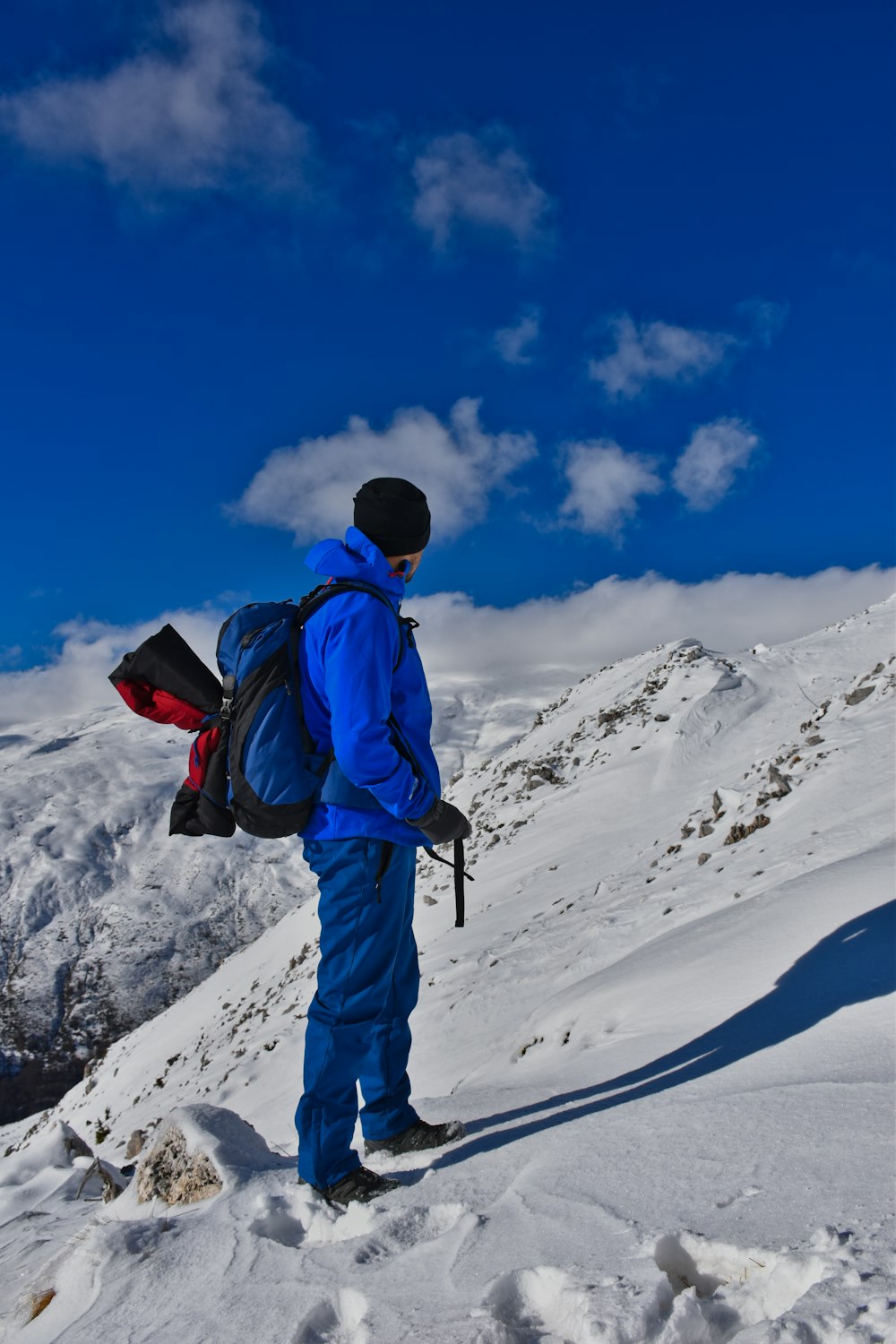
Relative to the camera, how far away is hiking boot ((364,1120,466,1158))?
3695mm

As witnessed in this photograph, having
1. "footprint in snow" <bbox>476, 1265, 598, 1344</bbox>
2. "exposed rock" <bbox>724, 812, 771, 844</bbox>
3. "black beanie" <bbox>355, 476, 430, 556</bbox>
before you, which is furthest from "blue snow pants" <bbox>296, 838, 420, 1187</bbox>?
"exposed rock" <bbox>724, 812, 771, 844</bbox>

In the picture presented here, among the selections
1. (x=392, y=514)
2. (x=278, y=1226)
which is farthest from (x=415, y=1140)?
(x=392, y=514)

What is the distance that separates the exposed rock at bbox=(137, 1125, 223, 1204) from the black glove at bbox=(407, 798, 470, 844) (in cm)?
175

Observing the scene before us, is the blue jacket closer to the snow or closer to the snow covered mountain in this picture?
the snow

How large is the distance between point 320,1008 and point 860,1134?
2.00m

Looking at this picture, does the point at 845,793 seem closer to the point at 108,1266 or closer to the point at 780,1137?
the point at 780,1137

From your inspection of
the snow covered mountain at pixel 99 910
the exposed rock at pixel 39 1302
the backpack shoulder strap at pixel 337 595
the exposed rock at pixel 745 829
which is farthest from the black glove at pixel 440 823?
the snow covered mountain at pixel 99 910

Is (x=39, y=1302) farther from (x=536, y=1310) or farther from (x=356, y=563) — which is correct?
(x=356, y=563)

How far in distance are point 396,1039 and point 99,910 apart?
153 metres

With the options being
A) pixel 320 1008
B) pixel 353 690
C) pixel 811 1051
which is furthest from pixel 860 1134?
pixel 353 690

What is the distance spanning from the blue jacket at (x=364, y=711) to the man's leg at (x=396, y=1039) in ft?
0.71

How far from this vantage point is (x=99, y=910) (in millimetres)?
139250

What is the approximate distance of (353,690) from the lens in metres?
3.28

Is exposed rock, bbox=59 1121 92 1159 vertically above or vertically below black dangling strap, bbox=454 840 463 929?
below
